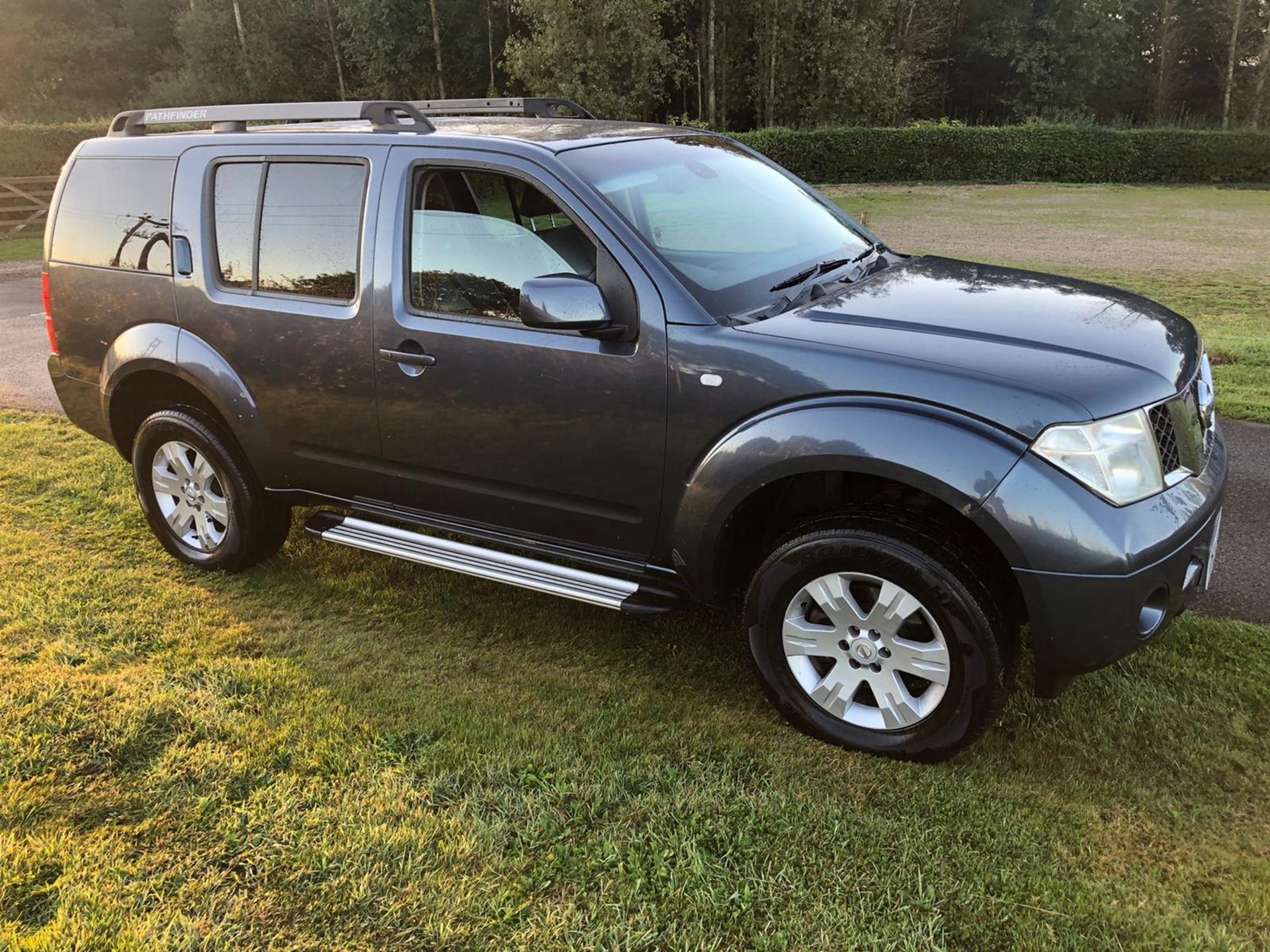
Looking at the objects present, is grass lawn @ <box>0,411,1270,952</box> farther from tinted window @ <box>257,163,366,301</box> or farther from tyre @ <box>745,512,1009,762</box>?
tinted window @ <box>257,163,366,301</box>

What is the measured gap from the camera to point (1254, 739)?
305 centimetres

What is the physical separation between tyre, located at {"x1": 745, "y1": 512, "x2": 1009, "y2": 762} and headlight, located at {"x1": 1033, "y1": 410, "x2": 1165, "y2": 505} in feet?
1.35

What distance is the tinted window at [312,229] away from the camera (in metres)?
3.66

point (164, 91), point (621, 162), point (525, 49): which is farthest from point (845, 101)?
point (621, 162)

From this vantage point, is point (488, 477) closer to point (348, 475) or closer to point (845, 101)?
point (348, 475)

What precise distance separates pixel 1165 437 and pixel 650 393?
5.24 ft

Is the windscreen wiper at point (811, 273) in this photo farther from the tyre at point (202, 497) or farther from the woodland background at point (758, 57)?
the woodland background at point (758, 57)

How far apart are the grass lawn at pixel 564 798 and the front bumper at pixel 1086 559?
0.53 m

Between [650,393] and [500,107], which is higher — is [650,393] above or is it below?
below

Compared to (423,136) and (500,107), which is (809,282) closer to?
(423,136)

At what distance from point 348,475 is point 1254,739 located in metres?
3.46

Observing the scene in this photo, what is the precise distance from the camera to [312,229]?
376cm

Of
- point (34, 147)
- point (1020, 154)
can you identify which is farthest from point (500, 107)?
point (1020, 154)

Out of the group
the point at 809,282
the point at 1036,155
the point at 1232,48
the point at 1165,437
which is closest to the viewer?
the point at 1165,437
